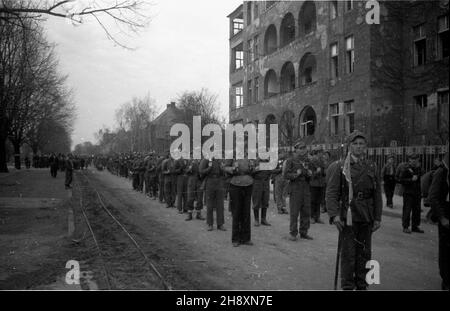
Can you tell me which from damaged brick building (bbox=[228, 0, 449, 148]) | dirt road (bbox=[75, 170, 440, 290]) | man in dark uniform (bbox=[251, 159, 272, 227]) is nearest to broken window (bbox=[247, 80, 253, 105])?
damaged brick building (bbox=[228, 0, 449, 148])

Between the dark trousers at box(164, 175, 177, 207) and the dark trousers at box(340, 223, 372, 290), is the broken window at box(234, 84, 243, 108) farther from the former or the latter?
the dark trousers at box(340, 223, 372, 290)

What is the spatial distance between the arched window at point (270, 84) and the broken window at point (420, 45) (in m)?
14.3

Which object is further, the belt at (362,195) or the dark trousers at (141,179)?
the dark trousers at (141,179)

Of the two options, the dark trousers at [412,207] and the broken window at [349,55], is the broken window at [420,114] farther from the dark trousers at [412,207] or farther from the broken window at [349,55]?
the dark trousers at [412,207]

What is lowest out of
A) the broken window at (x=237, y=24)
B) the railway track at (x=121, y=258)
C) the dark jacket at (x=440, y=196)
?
the railway track at (x=121, y=258)

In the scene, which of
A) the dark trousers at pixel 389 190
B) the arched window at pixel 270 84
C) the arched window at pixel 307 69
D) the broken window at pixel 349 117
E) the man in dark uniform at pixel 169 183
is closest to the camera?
the dark trousers at pixel 389 190

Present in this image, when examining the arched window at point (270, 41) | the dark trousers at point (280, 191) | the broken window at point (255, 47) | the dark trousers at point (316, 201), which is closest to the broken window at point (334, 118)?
the arched window at point (270, 41)

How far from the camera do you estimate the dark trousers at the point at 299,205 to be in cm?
866

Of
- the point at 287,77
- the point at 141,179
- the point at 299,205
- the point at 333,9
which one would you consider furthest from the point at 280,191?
the point at 287,77

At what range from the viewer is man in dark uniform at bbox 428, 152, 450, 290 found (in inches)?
199

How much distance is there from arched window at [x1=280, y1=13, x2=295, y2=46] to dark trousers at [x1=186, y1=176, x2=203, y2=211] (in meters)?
21.7

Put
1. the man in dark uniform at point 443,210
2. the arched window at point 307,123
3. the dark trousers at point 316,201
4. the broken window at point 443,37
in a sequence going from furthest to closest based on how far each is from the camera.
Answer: the arched window at point 307,123, the broken window at point 443,37, the dark trousers at point 316,201, the man in dark uniform at point 443,210

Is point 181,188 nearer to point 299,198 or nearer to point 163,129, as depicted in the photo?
point 299,198

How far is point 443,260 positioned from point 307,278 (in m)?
1.80
